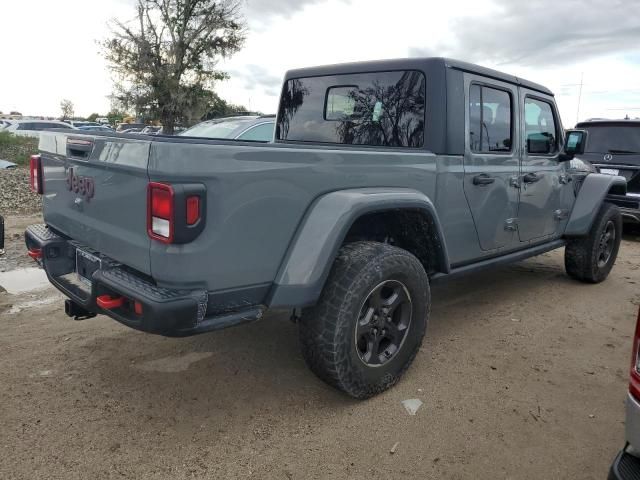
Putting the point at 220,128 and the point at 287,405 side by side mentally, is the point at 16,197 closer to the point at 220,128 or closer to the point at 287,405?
the point at 220,128

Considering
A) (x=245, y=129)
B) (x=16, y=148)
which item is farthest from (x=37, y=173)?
(x=16, y=148)

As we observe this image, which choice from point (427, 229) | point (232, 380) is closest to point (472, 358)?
point (427, 229)

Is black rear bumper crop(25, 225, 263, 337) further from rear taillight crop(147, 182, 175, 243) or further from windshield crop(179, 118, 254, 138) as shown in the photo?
windshield crop(179, 118, 254, 138)

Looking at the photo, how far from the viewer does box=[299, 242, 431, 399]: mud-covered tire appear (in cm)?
260

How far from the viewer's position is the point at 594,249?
513cm

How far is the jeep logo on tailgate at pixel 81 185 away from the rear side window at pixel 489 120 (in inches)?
93.5

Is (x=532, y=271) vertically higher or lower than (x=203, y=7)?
lower

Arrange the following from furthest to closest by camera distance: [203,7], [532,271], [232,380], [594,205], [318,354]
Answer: [203,7]
[532,271]
[594,205]
[232,380]
[318,354]

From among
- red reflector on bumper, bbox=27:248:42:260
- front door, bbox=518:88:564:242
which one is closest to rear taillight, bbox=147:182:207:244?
red reflector on bumper, bbox=27:248:42:260

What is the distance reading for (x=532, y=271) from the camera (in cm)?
592

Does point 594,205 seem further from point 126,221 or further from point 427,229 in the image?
point 126,221

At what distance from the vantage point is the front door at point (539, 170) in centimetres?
409

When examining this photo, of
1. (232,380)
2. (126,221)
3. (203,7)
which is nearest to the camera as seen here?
(126,221)

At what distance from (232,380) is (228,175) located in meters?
1.47
